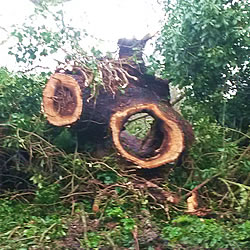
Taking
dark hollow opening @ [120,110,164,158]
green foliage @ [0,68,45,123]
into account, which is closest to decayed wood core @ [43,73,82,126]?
green foliage @ [0,68,45,123]

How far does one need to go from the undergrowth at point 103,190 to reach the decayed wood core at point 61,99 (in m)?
0.22

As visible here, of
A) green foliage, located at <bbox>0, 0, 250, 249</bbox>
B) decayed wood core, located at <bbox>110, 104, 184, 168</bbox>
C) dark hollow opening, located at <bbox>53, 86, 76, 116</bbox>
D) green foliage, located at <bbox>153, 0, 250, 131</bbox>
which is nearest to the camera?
green foliage, located at <bbox>0, 0, 250, 249</bbox>

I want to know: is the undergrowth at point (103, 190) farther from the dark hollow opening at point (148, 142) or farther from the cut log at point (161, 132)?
the dark hollow opening at point (148, 142)

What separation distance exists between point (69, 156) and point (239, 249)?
2.01 meters

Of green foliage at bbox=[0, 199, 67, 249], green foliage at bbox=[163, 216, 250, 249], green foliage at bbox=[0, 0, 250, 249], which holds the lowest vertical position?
green foliage at bbox=[0, 199, 67, 249]

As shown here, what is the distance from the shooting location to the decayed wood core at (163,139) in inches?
173

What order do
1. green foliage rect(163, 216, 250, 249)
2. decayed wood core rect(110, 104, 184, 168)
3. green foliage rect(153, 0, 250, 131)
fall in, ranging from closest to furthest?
green foliage rect(163, 216, 250, 249) → decayed wood core rect(110, 104, 184, 168) → green foliage rect(153, 0, 250, 131)

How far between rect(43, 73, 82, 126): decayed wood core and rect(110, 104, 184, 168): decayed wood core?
42cm

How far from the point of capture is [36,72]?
527cm

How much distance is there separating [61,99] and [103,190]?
3.53 feet

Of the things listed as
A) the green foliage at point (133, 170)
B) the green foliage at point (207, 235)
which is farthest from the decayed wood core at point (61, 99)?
the green foliage at point (207, 235)

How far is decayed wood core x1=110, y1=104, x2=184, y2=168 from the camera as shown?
4.39 metres

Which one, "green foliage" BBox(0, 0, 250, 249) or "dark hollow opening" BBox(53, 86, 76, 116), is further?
"dark hollow opening" BBox(53, 86, 76, 116)

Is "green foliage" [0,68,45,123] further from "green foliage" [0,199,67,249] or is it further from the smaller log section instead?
"green foliage" [0,199,67,249]
